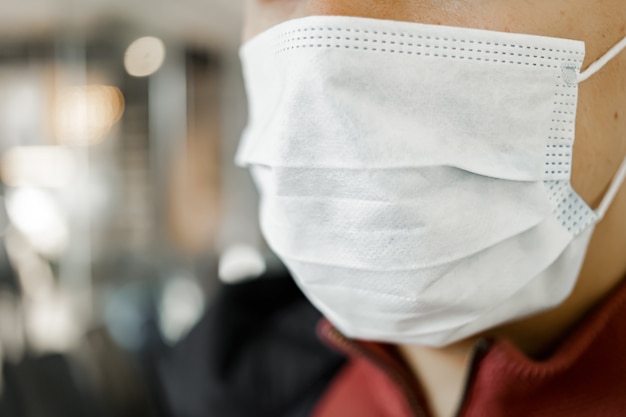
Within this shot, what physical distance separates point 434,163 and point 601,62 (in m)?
0.18

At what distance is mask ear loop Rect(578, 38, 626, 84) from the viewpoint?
604 millimetres

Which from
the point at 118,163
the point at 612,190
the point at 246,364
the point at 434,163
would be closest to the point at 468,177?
the point at 434,163

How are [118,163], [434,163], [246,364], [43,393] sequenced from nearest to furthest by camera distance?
[434,163], [246,364], [43,393], [118,163]

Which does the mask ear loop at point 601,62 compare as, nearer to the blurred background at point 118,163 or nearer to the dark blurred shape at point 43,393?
the dark blurred shape at point 43,393

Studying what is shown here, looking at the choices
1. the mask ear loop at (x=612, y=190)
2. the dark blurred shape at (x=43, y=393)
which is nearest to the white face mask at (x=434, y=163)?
the mask ear loop at (x=612, y=190)

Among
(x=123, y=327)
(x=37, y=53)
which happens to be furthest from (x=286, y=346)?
(x=37, y=53)

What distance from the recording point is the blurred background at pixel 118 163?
2844 millimetres

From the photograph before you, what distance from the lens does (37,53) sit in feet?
9.57

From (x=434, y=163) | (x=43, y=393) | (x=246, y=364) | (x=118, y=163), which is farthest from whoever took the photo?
(x=118, y=163)

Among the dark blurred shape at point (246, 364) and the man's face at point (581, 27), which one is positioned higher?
the man's face at point (581, 27)

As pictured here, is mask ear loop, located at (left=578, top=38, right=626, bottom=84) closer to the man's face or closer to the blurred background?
the man's face

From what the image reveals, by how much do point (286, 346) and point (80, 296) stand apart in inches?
76.4

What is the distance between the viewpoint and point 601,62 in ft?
1.98

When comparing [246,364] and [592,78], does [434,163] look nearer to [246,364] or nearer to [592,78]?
[592,78]
